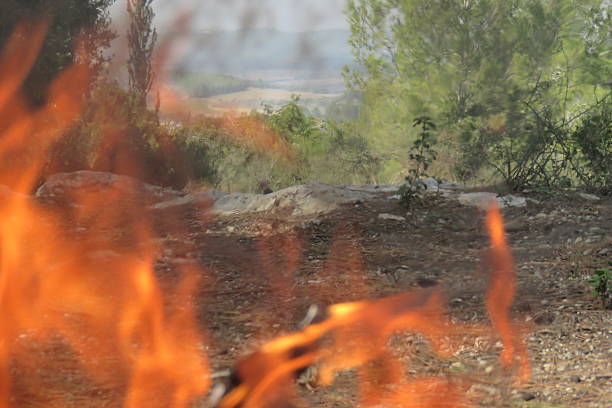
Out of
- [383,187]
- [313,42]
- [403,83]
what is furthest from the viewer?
[403,83]

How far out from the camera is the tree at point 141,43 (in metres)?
12.1

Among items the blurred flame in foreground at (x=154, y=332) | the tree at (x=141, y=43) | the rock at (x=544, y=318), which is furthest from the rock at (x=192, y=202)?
the tree at (x=141, y=43)

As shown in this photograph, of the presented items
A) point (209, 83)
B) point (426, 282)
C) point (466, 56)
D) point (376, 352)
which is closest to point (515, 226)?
point (426, 282)

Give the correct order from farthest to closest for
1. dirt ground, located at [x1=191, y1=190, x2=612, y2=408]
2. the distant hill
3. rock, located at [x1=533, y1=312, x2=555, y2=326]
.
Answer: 1. the distant hill
2. rock, located at [x1=533, y1=312, x2=555, y2=326]
3. dirt ground, located at [x1=191, y1=190, x2=612, y2=408]

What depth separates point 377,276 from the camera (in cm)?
384

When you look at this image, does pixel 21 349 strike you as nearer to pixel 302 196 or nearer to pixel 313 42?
pixel 302 196

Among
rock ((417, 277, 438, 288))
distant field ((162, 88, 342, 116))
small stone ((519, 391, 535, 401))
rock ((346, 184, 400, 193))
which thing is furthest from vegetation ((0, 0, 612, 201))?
small stone ((519, 391, 535, 401))

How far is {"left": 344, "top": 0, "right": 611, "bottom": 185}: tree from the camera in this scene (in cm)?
1802

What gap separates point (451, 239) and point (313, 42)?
9.64m

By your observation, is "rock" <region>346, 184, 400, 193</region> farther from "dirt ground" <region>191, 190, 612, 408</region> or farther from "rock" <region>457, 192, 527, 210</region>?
"rock" <region>457, 192, 527, 210</region>

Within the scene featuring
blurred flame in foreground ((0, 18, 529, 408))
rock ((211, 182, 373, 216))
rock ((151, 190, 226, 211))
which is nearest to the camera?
blurred flame in foreground ((0, 18, 529, 408))

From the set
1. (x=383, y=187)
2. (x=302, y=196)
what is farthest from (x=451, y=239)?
(x=383, y=187)

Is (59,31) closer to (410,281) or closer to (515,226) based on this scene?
(515,226)

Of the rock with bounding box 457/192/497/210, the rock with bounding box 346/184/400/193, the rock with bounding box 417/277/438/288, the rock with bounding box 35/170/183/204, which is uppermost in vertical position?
the rock with bounding box 35/170/183/204
